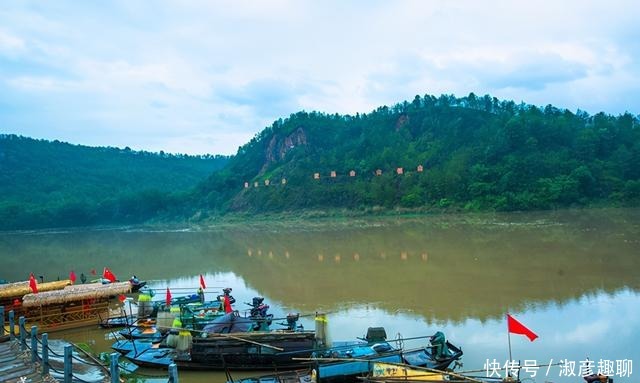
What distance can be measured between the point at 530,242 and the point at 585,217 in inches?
786

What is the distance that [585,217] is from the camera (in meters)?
52.0

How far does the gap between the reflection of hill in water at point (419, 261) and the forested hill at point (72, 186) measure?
5062 cm

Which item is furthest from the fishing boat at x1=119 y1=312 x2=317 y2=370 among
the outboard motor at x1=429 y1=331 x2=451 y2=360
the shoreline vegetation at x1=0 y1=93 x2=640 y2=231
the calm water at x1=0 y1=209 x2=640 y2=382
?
the shoreline vegetation at x1=0 y1=93 x2=640 y2=231

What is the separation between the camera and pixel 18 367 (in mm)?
10070

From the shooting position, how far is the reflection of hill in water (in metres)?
22.2

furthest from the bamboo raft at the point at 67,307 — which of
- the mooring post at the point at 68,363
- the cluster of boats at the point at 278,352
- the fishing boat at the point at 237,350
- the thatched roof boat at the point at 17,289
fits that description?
the mooring post at the point at 68,363

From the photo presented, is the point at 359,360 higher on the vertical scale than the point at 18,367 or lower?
lower

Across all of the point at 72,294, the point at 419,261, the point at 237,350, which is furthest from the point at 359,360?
the point at 419,261

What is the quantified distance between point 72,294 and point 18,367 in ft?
33.0

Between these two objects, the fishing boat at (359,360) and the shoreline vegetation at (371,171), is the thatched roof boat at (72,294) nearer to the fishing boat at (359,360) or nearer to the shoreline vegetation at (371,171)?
the fishing boat at (359,360)

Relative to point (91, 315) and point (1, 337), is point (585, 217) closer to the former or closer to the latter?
point (91, 315)

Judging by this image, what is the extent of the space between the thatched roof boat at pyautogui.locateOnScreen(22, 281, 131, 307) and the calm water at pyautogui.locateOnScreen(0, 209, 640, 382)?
1375 millimetres

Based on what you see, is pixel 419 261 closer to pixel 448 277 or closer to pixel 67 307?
pixel 448 277

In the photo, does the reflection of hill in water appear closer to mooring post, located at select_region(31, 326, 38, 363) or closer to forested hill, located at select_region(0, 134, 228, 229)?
mooring post, located at select_region(31, 326, 38, 363)
